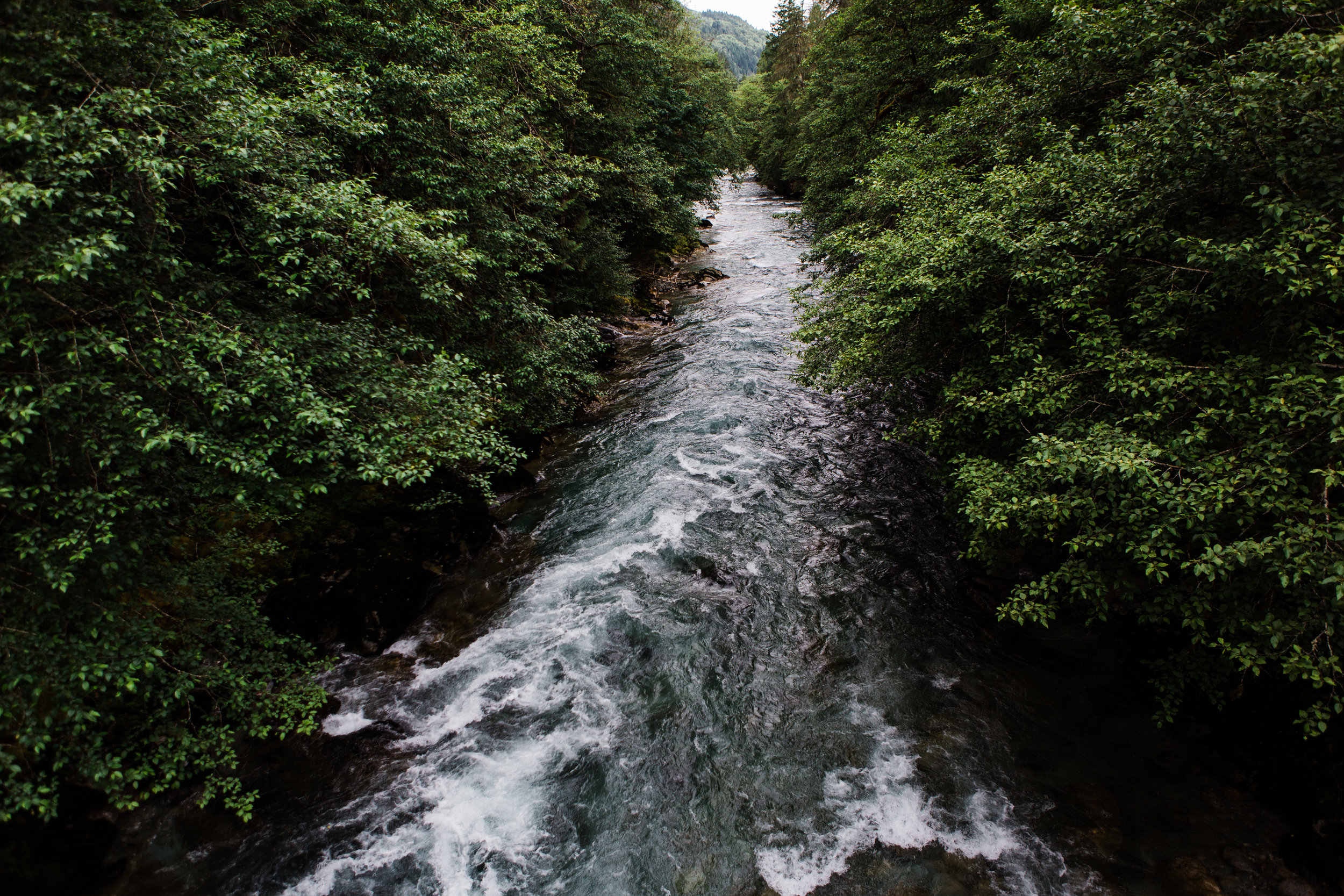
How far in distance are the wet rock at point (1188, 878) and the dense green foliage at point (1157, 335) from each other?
1512 millimetres

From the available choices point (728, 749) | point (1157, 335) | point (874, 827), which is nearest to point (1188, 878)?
point (874, 827)

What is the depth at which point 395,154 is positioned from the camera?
962 centimetres

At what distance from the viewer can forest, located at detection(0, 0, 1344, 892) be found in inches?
185

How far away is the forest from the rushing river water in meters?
0.39

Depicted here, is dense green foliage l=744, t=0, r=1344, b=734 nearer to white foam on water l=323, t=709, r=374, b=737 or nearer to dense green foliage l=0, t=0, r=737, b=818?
dense green foliage l=0, t=0, r=737, b=818

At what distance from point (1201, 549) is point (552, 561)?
9.18 metres

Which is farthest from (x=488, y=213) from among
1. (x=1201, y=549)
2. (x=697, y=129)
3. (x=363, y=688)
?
(x=697, y=129)

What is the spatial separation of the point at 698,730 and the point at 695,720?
0.47 ft

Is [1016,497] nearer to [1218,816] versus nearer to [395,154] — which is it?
[1218,816]

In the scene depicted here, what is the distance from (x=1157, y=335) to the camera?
6336 mm

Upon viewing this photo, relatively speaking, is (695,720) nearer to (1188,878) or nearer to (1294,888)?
(1188,878)

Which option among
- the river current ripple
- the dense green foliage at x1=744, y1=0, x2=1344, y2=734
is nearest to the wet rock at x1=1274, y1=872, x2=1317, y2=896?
the dense green foliage at x1=744, y1=0, x2=1344, y2=734

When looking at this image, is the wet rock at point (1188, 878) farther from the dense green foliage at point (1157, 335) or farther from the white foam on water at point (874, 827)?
the dense green foliage at point (1157, 335)

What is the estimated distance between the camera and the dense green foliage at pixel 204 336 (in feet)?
15.1
